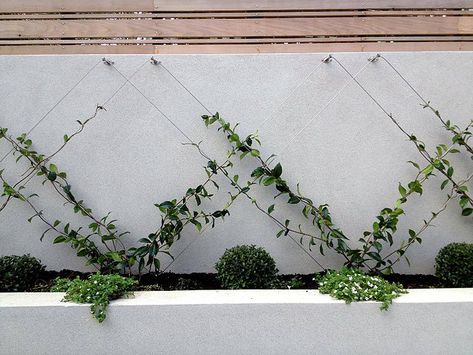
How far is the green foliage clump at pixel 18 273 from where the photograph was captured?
146 inches

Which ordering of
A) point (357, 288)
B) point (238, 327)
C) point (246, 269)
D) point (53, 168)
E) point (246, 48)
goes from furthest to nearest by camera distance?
1. point (246, 48)
2. point (53, 168)
3. point (246, 269)
4. point (357, 288)
5. point (238, 327)

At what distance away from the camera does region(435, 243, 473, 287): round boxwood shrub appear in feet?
12.3

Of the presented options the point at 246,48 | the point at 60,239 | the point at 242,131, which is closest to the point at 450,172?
the point at 242,131

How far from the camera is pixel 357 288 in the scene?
135 inches

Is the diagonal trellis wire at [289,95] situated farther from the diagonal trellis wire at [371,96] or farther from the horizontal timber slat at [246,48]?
the horizontal timber slat at [246,48]

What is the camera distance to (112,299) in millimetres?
3389

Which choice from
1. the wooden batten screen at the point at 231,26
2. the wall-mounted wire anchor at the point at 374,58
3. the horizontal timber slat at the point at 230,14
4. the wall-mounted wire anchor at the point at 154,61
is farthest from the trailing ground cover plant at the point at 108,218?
the wall-mounted wire anchor at the point at 374,58

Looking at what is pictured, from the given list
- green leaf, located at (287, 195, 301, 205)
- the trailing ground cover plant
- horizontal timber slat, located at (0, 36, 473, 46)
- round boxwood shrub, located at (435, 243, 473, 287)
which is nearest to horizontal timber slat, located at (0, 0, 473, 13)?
horizontal timber slat, located at (0, 36, 473, 46)

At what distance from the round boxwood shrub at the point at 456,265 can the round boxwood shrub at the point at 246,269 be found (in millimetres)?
1365

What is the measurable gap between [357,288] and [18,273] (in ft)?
8.50

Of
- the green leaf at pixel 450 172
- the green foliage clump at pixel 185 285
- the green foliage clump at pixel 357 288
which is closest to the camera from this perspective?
the green foliage clump at pixel 357 288

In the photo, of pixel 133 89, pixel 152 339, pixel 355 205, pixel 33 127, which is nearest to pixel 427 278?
pixel 355 205

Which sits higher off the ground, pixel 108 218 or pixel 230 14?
pixel 230 14

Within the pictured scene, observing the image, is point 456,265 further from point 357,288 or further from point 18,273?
point 18,273
